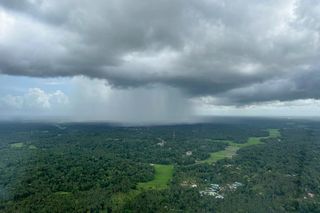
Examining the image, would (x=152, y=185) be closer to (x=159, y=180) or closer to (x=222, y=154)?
(x=159, y=180)

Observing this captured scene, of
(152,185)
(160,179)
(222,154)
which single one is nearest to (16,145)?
(160,179)

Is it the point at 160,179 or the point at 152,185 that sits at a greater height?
the point at 160,179

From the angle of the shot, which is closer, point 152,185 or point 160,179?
point 152,185

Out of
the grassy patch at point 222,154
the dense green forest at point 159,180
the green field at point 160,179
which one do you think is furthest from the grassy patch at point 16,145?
the grassy patch at point 222,154

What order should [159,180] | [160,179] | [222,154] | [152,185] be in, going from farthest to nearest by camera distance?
[222,154], [160,179], [159,180], [152,185]

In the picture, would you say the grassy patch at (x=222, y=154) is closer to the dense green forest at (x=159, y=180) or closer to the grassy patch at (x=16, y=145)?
the dense green forest at (x=159, y=180)

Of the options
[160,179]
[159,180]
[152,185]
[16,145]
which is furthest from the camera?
[16,145]

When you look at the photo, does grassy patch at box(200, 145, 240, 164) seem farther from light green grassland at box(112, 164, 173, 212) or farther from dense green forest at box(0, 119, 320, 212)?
light green grassland at box(112, 164, 173, 212)

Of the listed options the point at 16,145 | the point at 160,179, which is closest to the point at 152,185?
the point at 160,179

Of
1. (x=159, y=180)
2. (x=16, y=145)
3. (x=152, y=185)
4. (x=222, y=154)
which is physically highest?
(x=16, y=145)

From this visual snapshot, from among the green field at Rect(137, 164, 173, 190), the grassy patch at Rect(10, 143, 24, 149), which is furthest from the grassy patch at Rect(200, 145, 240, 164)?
the grassy patch at Rect(10, 143, 24, 149)
